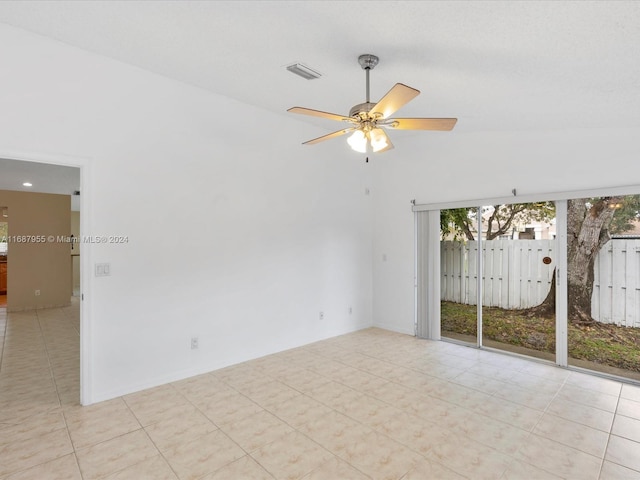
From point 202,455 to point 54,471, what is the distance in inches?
35.3

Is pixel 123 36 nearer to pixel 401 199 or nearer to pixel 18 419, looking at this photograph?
pixel 18 419

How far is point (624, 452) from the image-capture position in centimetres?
234

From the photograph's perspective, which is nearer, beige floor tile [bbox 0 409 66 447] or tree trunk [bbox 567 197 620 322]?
beige floor tile [bbox 0 409 66 447]

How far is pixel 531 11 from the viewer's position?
1850 mm

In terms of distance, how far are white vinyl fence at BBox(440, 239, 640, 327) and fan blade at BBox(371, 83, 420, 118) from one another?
309 centimetres

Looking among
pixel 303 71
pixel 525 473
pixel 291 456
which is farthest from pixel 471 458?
pixel 303 71

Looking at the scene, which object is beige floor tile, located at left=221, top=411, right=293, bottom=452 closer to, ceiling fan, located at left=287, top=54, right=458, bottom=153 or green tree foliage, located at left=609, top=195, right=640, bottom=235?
ceiling fan, located at left=287, top=54, right=458, bottom=153

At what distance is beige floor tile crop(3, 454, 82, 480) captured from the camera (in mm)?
2064

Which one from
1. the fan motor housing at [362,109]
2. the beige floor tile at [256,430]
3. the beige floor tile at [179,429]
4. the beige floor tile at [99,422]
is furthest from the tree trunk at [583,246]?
the beige floor tile at [99,422]

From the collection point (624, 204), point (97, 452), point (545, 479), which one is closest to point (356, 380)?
point (545, 479)

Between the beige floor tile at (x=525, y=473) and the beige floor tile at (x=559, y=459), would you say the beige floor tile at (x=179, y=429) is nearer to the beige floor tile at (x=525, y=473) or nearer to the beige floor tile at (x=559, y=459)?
the beige floor tile at (x=525, y=473)

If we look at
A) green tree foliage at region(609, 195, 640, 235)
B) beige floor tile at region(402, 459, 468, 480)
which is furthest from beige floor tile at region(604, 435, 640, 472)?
green tree foliage at region(609, 195, 640, 235)

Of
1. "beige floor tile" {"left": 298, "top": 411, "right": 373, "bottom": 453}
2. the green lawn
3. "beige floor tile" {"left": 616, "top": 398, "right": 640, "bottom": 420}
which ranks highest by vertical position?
the green lawn

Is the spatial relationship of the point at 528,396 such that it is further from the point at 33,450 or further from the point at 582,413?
the point at 33,450
